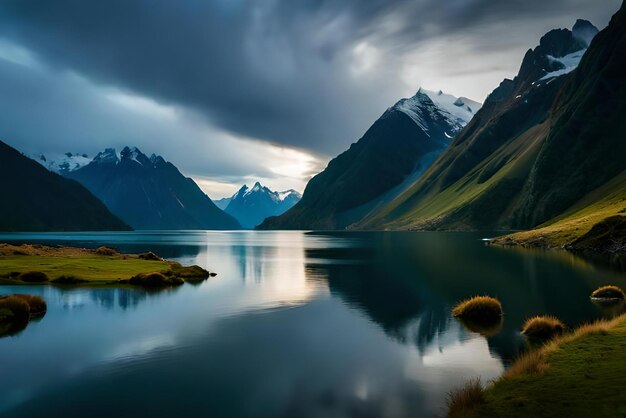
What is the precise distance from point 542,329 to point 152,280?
5325 centimetres

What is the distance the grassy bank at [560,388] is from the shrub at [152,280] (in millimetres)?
56339

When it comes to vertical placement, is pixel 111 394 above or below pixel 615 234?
below

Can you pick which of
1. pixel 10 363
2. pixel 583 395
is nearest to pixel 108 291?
pixel 10 363

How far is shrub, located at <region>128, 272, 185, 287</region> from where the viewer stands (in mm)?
70812

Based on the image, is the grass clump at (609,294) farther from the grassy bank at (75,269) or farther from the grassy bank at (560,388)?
the grassy bank at (75,269)

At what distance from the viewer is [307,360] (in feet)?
105

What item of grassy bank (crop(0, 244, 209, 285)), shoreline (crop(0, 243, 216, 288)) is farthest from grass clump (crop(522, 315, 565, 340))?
grassy bank (crop(0, 244, 209, 285))

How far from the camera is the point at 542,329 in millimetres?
37250

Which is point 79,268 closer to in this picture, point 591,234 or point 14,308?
point 14,308

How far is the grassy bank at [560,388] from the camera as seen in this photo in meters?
18.3

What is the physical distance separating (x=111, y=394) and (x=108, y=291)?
1609 inches

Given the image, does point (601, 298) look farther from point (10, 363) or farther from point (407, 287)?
point (10, 363)

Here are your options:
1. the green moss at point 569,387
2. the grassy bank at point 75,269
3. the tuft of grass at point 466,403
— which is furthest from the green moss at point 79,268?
the green moss at point 569,387

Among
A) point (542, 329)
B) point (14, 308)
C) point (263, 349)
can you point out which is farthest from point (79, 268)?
point (542, 329)
